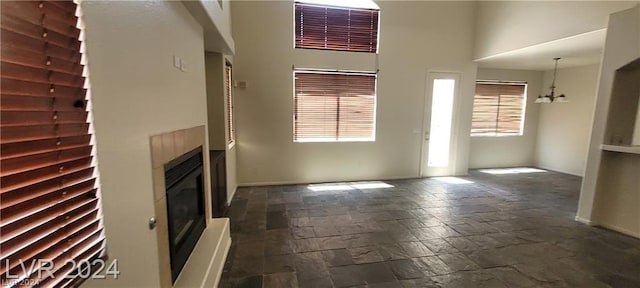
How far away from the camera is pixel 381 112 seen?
534 cm

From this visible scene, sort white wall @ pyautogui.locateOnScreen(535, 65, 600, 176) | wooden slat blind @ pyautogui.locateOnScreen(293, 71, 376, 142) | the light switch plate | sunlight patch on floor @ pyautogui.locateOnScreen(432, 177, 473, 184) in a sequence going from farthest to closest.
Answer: white wall @ pyautogui.locateOnScreen(535, 65, 600, 176)
sunlight patch on floor @ pyautogui.locateOnScreen(432, 177, 473, 184)
wooden slat blind @ pyautogui.locateOnScreen(293, 71, 376, 142)
the light switch plate

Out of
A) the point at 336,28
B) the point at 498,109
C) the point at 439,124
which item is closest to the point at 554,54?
the point at 498,109

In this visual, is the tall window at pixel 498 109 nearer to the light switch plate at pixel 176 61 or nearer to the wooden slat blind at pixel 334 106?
the wooden slat blind at pixel 334 106

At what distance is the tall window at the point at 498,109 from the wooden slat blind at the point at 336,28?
3.32 meters

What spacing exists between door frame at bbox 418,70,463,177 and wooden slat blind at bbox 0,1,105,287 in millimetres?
5595

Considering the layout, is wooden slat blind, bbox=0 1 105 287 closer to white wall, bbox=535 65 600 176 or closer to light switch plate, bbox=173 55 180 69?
light switch plate, bbox=173 55 180 69

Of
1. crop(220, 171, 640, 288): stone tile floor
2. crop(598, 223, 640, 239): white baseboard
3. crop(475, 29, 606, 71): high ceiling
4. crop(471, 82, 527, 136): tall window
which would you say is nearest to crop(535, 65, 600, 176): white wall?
crop(475, 29, 606, 71): high ceiling

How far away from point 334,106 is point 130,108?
4160 millimetres

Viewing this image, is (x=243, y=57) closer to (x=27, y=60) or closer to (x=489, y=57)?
(x=27, y=60)

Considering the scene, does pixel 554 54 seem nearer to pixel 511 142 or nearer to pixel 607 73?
pixel 607 73

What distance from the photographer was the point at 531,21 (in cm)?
427

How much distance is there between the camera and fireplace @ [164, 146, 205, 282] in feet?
5.92

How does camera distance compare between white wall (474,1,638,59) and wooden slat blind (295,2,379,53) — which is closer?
white wall (474,1,638,59)

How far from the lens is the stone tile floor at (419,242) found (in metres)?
2.33
